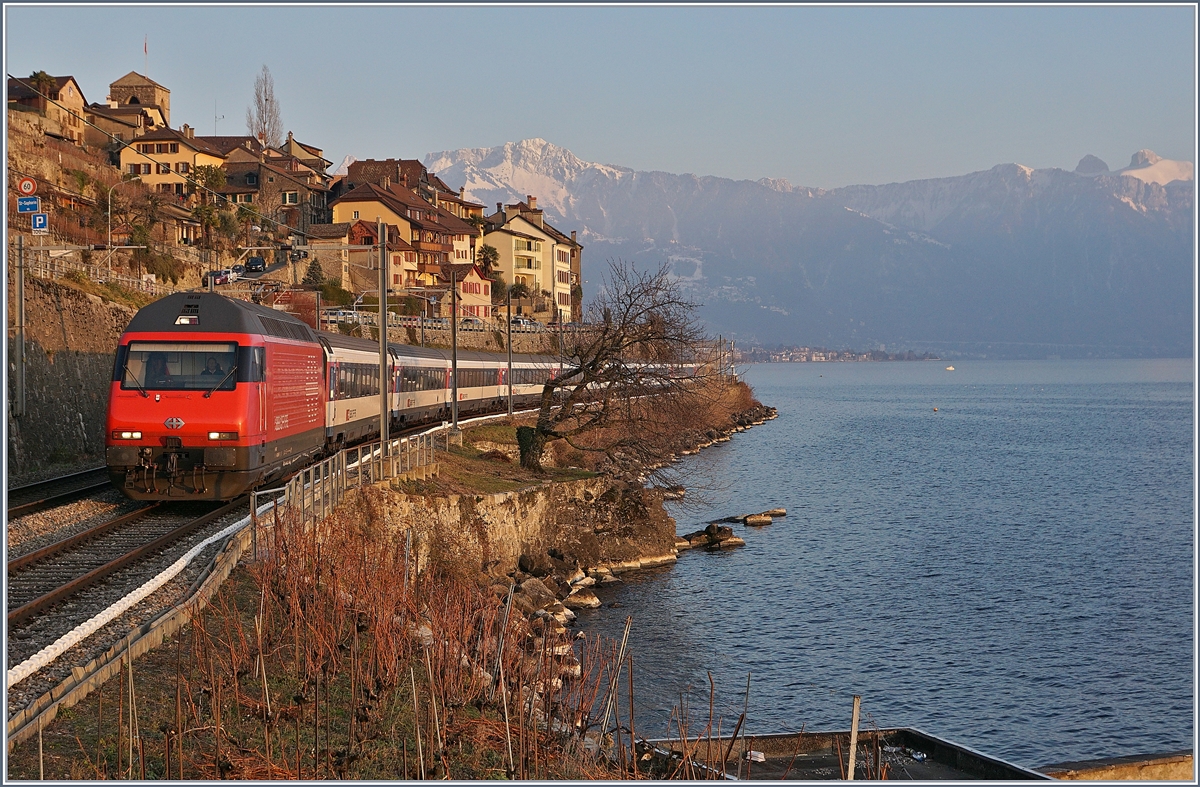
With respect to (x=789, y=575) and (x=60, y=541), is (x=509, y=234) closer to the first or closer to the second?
(x=789, y=575)

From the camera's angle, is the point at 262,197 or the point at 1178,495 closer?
the point at 1178,495

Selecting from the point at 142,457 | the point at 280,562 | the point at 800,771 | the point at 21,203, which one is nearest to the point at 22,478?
the point at 21,203

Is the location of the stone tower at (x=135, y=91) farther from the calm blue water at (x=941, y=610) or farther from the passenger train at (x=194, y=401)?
the passenger train at (x=194, y=401)

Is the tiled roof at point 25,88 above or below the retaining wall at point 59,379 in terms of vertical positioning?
above

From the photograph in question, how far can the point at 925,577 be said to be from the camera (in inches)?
1410

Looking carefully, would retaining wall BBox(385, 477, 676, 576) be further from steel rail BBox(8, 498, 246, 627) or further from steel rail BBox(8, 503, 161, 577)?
steel rail BBox(8, 503, 161, 577)

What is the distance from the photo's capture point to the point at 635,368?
120 ft

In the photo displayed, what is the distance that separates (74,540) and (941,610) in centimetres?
2285

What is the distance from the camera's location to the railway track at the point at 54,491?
2051 centimetres

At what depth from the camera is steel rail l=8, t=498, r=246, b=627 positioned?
1329 centimetres

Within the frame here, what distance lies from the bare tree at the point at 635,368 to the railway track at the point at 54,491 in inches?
568

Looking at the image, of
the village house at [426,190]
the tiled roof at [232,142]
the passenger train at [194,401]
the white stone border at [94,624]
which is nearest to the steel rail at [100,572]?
the white stone border at [94,624]

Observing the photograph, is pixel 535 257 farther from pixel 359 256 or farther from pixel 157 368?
pixel 157 368

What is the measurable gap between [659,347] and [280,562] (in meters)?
21.6
